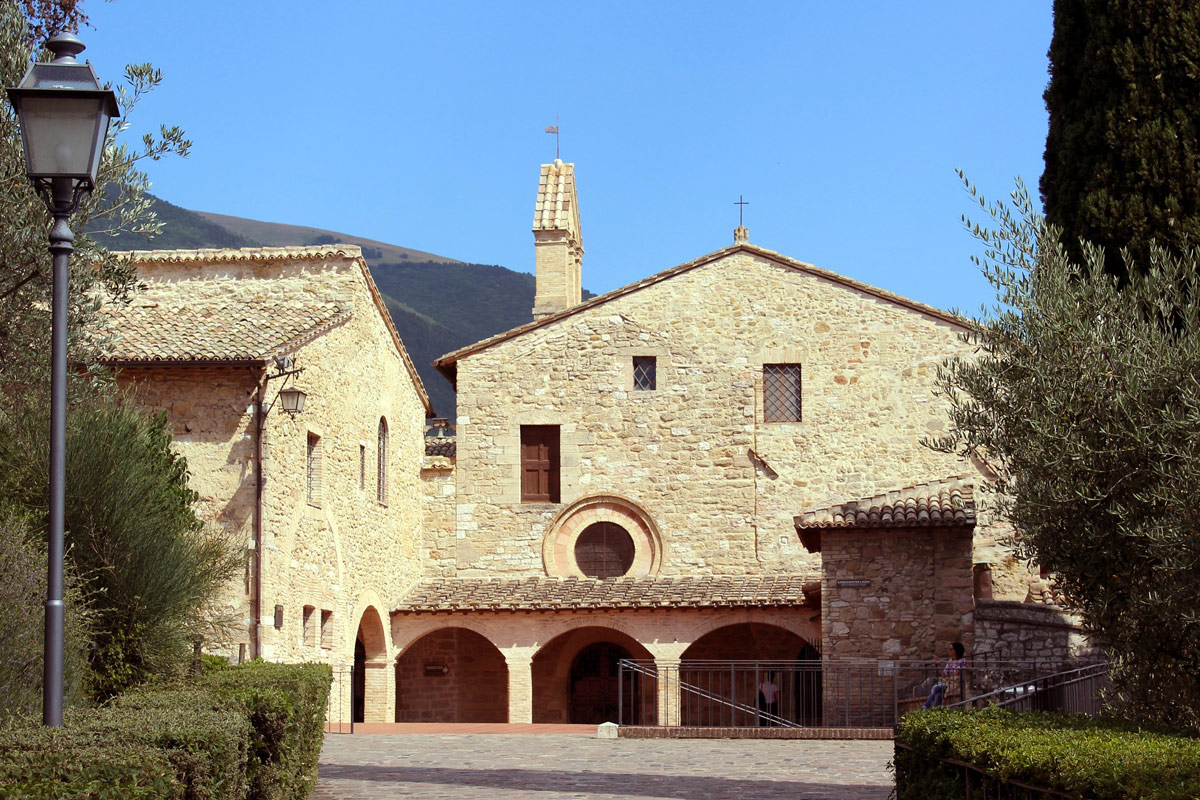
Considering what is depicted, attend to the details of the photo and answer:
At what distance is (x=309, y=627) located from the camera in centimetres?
2062

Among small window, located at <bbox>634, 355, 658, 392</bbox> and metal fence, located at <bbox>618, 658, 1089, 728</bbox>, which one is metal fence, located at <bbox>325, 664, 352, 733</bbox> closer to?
metal fence, located at <bbox>618, 658, 1089, 728</bbox>

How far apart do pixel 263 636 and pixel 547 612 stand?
712 centimetres

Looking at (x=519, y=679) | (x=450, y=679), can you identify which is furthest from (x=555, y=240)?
(x=519, y=679)

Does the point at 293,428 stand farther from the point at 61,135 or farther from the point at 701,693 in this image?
the point at 61,135

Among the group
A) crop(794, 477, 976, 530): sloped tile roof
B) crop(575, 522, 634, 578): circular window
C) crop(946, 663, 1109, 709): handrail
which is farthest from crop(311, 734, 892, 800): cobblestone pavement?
crop(575, 522, 634, 578): circular window

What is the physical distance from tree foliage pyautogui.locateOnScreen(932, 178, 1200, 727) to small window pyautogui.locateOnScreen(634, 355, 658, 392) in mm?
16238

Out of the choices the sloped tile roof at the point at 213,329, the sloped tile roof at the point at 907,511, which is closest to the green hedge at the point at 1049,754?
the sloped tile roof at the point at 907,511

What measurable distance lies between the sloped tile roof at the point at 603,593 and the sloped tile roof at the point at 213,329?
580 cm

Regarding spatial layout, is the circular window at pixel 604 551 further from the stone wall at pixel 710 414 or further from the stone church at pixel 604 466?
the stone wall at pixel 710 414

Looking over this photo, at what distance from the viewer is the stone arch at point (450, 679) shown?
26.9m

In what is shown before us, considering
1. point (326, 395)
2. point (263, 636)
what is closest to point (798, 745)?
point (263, 636)

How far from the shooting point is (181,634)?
11.0m

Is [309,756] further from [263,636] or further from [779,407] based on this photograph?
[779,407]

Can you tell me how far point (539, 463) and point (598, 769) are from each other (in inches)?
483
